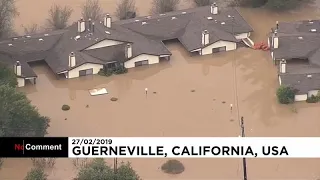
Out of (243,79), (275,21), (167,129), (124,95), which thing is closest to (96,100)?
(124,95)

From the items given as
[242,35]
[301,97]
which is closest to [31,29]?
[242,35]

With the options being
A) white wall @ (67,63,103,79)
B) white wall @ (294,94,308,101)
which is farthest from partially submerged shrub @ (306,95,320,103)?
white wall @ (67,63,103,79)

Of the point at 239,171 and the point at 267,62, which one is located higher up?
the point at 267,62

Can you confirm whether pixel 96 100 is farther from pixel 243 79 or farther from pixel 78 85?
pixel 243 79

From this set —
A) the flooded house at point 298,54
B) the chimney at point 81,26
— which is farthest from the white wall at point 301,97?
the chimney at point 81,26

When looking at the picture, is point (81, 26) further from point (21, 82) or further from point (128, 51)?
point (21, 82)
